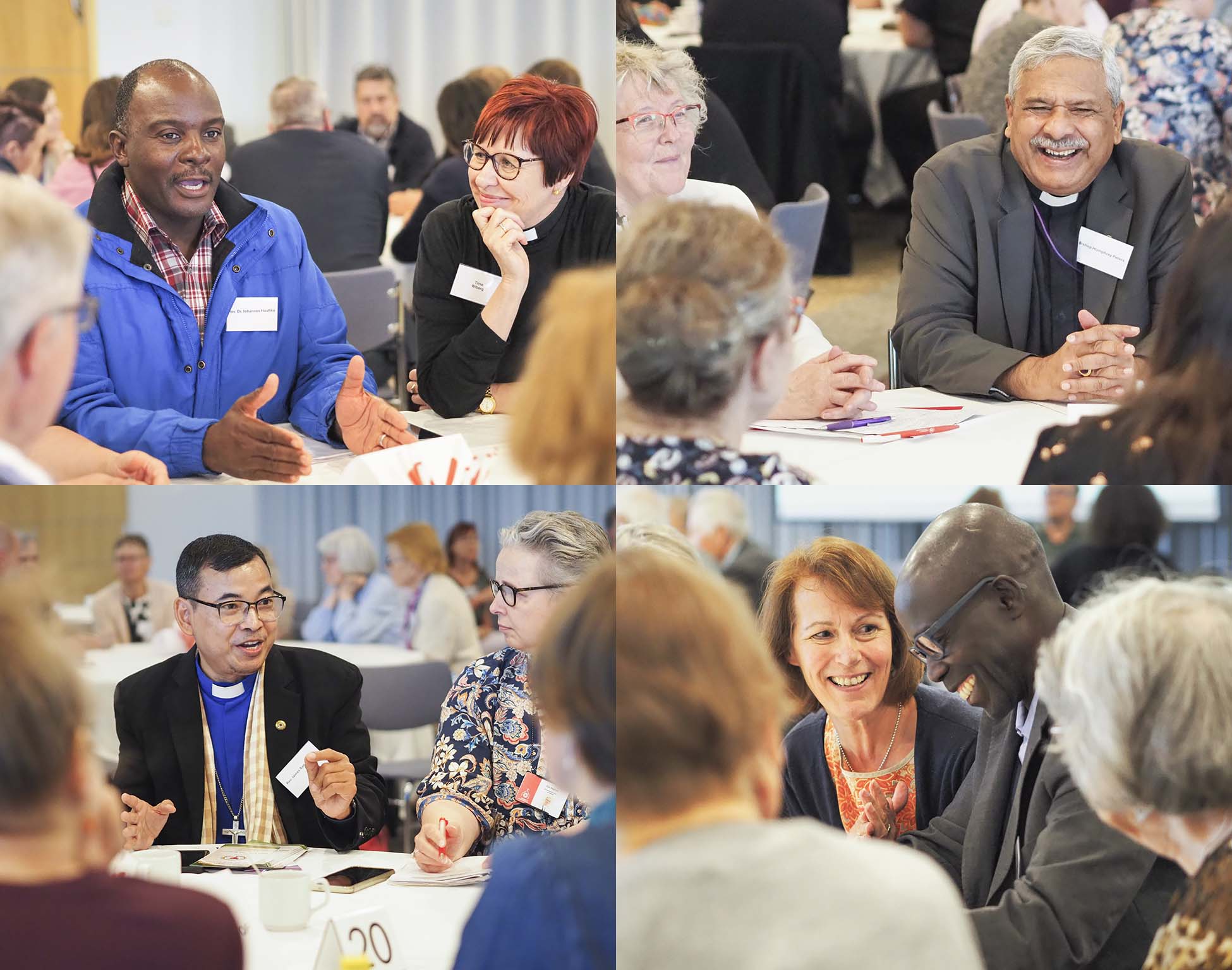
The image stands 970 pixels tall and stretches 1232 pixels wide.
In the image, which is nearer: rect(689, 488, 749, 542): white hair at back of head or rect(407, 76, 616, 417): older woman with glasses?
rect(689, 488, 749, 542): white hair at back of head

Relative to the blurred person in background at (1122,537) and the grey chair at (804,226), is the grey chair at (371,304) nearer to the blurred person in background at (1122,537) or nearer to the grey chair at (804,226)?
the grey chair at (804,226)

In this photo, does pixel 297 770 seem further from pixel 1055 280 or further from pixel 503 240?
pixel 1055 280

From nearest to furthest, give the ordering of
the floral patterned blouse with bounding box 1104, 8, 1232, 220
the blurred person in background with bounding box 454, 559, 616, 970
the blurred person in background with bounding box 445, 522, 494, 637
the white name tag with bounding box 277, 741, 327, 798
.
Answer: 1. the blurred person in background with bounding box 454, 559, 616, 970
2. the white name tag with bounding box 277, 741, 327, 798
3. the floral patterned blouse with bounding box 1104, 8, 1232, 220
4. the blurred person in background with bounding box 445, 522, 494, 637

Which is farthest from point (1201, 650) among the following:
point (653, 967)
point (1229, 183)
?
point (1229, 183)

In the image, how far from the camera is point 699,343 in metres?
1.74

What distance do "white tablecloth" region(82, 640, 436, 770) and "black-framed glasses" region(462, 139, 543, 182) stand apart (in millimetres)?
985

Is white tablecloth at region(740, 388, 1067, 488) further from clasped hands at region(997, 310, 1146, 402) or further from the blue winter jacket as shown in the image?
the blue winter jacket

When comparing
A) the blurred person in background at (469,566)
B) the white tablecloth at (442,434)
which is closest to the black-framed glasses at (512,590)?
the white tablecloth at (442,434)

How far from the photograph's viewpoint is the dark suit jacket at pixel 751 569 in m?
1.93

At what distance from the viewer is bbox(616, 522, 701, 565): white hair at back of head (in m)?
1.83

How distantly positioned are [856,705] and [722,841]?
0.76 m

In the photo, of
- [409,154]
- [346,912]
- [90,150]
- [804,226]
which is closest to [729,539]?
[804,226]

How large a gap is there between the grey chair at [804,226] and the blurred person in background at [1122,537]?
592mm

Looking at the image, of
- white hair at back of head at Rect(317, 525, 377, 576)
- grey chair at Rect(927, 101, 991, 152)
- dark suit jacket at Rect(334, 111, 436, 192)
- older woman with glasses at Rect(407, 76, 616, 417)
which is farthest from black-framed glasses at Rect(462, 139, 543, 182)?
white hair at back of head at Rect(317, 525, 377, 576)
